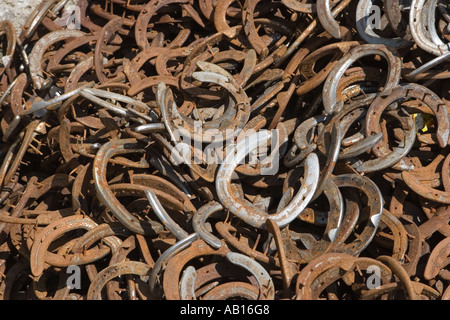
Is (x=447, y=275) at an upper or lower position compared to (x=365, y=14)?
lower

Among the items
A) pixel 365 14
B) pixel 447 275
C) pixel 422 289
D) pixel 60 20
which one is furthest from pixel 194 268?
pixel 60 20

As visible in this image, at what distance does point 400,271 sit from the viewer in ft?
10.9

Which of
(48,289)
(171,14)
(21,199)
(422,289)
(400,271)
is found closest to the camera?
(400,271)

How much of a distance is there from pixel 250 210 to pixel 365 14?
1.91 metres

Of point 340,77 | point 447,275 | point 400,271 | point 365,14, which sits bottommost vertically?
point 447,275

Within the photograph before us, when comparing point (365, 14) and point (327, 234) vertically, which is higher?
point (365, 14)

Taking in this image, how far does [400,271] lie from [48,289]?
237 cm

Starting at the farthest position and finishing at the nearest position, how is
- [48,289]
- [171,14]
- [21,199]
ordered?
1. [171,14]
2. [21,199]
3. [48,289]

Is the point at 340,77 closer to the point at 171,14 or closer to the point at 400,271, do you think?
the point at 400,271

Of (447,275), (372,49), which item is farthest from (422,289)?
(372,49)

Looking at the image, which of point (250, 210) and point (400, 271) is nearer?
point (400, 271)

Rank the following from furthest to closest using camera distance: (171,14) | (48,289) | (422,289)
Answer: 1. (171,14)
2. (48,289)
3. (422,289)

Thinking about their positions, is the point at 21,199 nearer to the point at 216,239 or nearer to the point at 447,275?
the point at 216,239

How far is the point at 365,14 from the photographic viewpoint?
14.7ft
